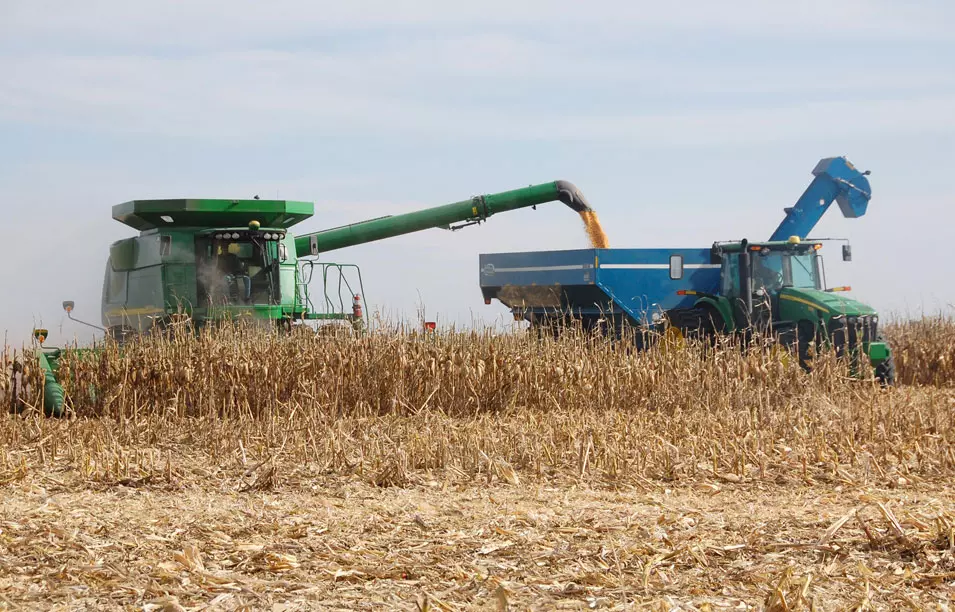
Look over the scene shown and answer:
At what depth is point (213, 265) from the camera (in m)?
12.9

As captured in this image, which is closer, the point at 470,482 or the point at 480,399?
the point at 470,482

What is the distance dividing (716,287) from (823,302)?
3173 millimetres

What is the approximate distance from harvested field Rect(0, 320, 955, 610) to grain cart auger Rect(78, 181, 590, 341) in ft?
4.19

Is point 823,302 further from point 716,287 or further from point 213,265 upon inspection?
point 213,265

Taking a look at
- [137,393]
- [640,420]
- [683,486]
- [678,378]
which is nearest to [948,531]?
[683,486]

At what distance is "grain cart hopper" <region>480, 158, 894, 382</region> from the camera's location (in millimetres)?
13312

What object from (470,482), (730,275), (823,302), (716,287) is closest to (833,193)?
(716,287)

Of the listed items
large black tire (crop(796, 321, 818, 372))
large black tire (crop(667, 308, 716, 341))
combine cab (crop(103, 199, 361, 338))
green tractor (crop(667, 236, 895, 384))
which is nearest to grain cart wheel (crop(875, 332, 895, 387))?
green tractor (crop(667, 236, 895, 384))

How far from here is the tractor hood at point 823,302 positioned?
13.1 meters

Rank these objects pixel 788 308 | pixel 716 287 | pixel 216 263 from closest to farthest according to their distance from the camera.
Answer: pixel 216 263 → pixel 788 308 → pixel 716 287

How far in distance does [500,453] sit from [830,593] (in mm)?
3724

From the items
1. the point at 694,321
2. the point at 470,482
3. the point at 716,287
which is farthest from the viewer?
the point at 716,287

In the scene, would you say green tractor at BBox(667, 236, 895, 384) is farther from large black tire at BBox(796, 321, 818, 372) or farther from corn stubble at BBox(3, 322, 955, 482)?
corn stubble at BBox(3, 322, 955, 482)

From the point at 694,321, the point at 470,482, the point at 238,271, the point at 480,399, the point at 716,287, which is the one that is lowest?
the point at 470,482
